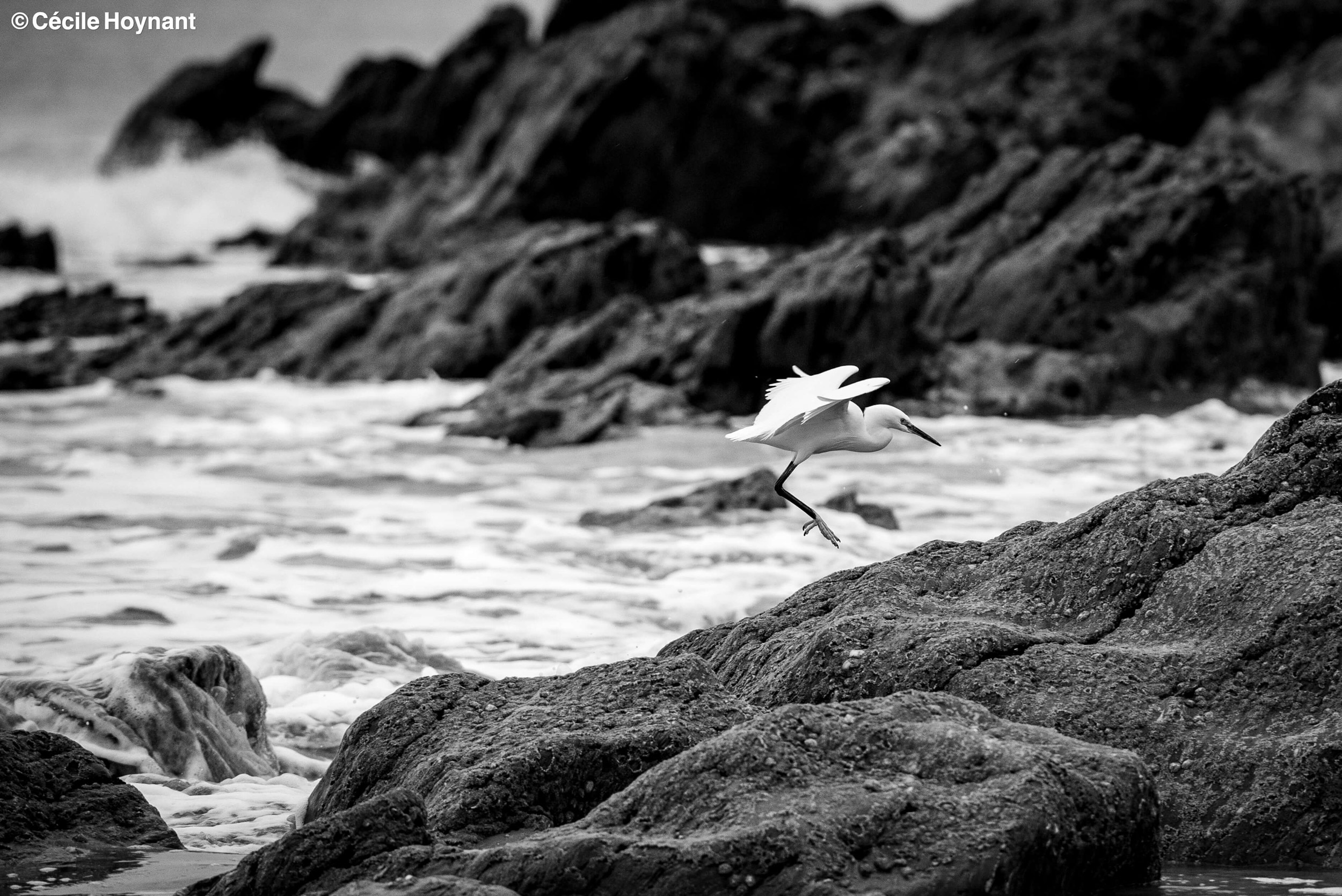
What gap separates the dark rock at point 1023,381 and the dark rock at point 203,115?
45.1 metres

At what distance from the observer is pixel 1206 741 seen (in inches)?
183

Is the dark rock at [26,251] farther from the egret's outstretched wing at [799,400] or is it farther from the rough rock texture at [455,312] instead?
the egret's outstretched wing at [799,400]

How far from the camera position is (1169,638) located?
16.5 ft

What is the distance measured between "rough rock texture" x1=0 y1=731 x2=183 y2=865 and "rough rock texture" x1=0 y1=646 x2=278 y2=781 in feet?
2.69

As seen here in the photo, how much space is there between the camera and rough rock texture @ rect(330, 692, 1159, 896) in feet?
12.2

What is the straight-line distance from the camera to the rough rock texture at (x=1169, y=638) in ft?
14.8

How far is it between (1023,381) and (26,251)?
90.6 ft

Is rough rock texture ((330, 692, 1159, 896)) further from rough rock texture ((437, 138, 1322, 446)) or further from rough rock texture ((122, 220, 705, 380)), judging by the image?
rough rock texture ((122, 220, 705, 380))

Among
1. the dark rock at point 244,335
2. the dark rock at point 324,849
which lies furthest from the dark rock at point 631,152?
the dark rock at point 324,849

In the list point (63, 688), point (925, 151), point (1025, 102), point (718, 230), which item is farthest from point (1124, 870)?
point (1025, 102)

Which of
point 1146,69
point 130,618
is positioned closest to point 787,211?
point 1146,69

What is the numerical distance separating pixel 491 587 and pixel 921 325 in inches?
456

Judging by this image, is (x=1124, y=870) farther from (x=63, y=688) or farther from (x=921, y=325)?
(x=921, y=325)

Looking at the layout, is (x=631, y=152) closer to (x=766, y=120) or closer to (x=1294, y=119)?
(x=766, y=120)
